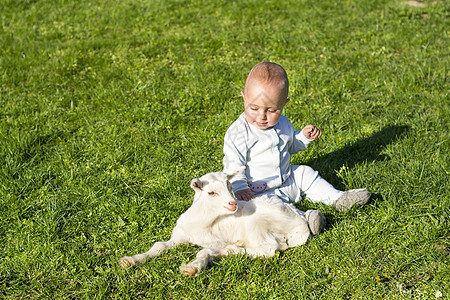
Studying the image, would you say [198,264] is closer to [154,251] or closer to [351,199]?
[154,251]

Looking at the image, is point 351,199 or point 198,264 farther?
point 351,199

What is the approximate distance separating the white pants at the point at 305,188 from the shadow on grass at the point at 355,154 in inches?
13.5

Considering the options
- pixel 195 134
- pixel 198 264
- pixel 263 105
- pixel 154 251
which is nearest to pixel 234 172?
→ pixel 263 105

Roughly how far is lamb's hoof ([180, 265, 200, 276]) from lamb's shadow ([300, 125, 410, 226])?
1731 mm

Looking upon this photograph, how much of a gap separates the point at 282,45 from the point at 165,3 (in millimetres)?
2823

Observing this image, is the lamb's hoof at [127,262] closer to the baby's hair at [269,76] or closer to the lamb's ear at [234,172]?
the lamb's ear at [234,172]

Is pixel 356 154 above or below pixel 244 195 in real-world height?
below

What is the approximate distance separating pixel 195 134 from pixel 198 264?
2208mm

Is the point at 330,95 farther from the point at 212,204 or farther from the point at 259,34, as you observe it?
the point at 212,204

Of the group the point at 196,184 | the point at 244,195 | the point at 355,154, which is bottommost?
the point at 355,154

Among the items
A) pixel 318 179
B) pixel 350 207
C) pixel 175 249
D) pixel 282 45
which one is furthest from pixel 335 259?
pixel 282 45

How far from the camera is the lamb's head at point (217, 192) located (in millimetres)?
3359

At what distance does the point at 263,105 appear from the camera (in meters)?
3.69

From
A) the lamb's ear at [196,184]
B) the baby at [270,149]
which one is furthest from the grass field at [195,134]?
the lamb's ear at [196,184]
